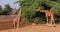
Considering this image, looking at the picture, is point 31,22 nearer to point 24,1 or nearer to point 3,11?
point 24,1

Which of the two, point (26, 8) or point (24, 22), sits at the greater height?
point (26, 8)

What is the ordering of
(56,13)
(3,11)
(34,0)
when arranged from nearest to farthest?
(56,13)
(34,0)
(3,11)

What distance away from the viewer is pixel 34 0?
1738cm

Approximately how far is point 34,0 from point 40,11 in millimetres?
1358

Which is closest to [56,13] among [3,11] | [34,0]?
[34,0]

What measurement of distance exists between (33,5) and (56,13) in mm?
2092

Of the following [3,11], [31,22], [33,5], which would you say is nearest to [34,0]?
[33,5]

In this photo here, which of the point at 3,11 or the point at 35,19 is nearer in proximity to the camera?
the point at 35,19

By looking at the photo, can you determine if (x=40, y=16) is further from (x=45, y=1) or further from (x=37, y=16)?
(x=45, y=1)

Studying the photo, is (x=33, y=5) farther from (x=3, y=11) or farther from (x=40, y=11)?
(x=3, y=11)

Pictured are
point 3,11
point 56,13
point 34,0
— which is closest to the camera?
point 56,13

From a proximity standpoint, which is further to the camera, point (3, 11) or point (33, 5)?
point (3, 11)

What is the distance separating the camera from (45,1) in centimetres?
1681

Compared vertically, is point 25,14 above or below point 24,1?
below
